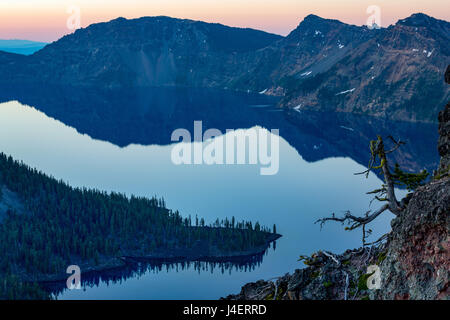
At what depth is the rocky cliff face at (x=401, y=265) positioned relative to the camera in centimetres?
1980

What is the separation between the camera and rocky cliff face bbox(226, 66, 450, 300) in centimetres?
1980

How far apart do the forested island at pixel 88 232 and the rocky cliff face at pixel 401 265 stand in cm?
11197

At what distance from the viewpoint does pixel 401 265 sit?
2112 cm

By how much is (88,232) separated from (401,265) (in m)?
152

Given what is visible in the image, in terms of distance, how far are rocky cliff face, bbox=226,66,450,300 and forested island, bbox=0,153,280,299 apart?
112 metres


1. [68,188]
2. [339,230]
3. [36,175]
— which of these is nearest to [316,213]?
[339,230]

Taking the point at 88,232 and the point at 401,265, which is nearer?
the point at 401,265

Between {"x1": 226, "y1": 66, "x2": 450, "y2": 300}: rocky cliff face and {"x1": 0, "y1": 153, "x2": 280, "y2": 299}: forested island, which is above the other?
{"x1": 226, "y1": 66, "x2": 450, "y2": 300}: rocky cliff face

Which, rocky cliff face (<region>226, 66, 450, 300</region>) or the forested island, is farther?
the forested island

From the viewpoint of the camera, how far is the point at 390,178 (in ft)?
82.8

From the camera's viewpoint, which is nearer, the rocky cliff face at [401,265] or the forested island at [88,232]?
the rocky cliff face at [401,265]

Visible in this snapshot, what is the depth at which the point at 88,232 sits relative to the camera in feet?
538

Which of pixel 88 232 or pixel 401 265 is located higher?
pixel 401 265
